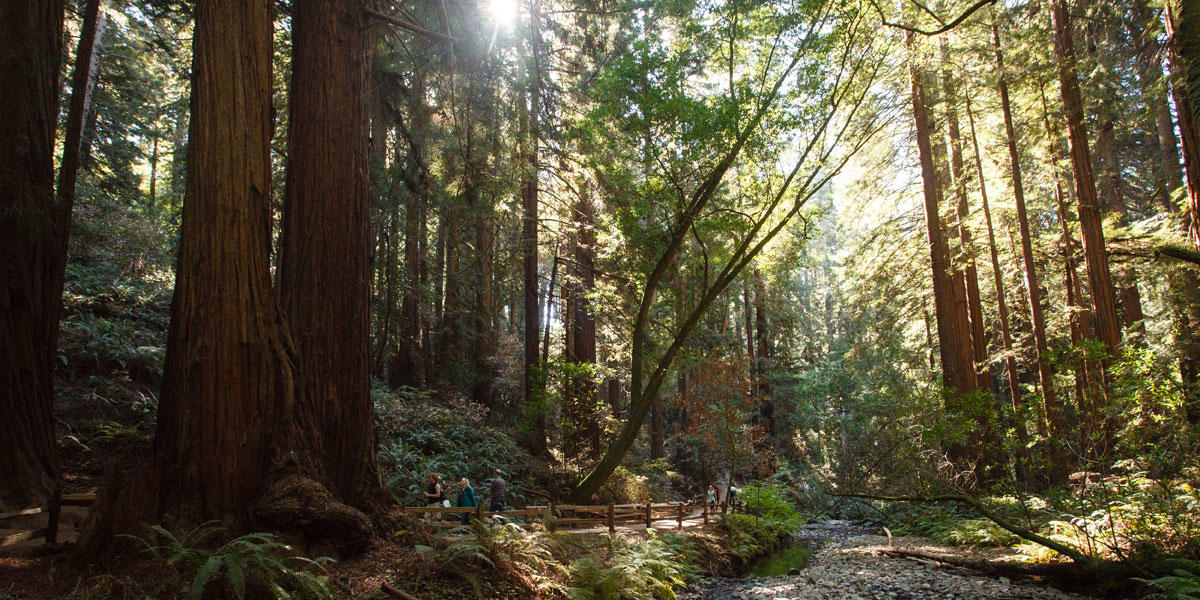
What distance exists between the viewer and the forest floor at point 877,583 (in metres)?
8.14

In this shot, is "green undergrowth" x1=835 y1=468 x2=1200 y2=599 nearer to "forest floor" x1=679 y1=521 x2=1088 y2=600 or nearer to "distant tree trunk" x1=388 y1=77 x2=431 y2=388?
"forest floor" x1=679 y1=521 x2=1088 y2=600

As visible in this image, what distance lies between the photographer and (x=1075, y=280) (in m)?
15.0

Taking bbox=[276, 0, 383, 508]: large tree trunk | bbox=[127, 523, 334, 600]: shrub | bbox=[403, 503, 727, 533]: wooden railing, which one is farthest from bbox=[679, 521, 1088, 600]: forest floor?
bbox=[127, 523, 334, 600]: shrub

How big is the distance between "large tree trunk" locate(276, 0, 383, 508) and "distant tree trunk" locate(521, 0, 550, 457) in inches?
290

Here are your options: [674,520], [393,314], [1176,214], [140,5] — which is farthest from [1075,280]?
[140,5]

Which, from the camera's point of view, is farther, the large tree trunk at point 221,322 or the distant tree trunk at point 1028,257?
the distant tree trunk at point 1028,257

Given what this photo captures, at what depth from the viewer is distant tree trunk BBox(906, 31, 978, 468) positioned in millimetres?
14531

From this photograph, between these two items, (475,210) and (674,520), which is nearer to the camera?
(475,210)

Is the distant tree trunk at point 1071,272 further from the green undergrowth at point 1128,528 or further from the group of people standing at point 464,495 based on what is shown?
the group of people standing at point 464,495

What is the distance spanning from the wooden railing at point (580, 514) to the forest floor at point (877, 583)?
7.02ft

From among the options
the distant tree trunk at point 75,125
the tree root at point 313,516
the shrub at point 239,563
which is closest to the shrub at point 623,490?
the tree root at point 313,516

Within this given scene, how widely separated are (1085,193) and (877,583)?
849 centimetres

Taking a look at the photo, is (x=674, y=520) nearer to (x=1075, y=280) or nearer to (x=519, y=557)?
(x=519, y=557)

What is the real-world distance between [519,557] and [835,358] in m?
31.9
